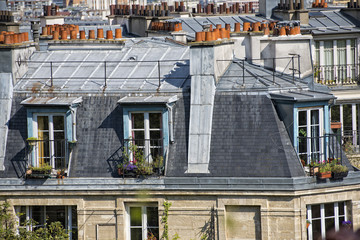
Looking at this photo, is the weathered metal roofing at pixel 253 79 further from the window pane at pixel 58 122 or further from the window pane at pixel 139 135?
the window pane at pixel 58 122

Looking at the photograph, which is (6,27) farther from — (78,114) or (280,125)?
(280,125)

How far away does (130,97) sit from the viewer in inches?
1056

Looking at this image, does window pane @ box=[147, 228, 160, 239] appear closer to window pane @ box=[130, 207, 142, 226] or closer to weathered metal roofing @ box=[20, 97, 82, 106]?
window pane @ box=[130, 207, 142, 226]

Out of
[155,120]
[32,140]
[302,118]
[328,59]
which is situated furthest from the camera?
[328,59]

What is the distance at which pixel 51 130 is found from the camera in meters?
26.7

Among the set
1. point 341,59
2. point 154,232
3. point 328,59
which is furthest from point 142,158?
point 341,59

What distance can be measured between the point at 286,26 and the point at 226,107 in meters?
5.00

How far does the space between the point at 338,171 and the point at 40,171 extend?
7.79m

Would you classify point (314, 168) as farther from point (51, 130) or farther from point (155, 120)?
point (51, 130)

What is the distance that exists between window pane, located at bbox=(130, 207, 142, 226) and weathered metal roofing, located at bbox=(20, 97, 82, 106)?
3.28m

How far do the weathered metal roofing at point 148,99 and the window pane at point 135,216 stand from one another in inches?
111

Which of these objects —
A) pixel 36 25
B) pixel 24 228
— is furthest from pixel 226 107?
pixel 36 25

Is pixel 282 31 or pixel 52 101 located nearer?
pixel 52 101

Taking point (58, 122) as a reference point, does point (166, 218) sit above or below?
below
